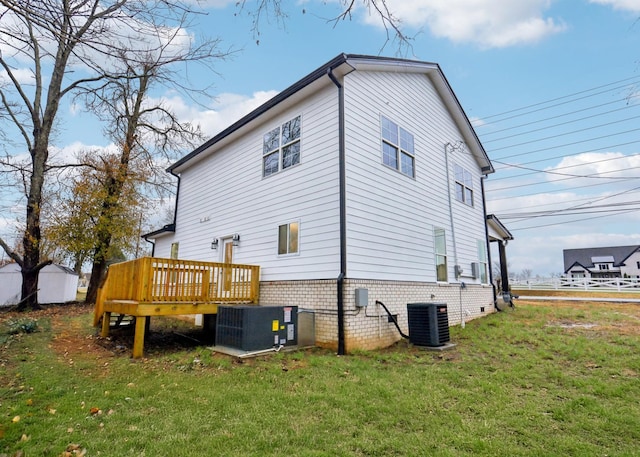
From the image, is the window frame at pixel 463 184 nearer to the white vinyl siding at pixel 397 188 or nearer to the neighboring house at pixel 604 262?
the white vinyl siding at pixel 397 188

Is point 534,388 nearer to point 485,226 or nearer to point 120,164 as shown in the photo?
point 485,226

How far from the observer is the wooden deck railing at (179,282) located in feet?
22.4

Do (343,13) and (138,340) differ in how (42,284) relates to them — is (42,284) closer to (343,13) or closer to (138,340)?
(138,340)

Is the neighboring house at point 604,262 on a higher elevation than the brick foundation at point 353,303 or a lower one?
higher

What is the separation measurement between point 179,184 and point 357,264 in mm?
10409

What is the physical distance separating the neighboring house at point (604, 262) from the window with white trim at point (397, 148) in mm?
53188

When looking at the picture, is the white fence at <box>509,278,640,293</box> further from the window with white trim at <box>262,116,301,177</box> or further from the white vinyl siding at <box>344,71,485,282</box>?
the window with white trim at <box>262,116,301,177</box>

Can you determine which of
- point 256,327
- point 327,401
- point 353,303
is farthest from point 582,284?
point 327,401

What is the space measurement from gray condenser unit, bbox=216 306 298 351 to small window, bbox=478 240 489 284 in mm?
8799

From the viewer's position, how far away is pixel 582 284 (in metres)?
21.0

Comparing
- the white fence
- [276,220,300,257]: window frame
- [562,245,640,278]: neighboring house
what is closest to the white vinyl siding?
[276,220,300,257]: window frame

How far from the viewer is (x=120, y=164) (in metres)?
16.8

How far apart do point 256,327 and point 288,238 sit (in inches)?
102

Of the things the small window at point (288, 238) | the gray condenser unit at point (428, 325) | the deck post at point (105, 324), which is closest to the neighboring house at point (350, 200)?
the small window at point (288, 238)
